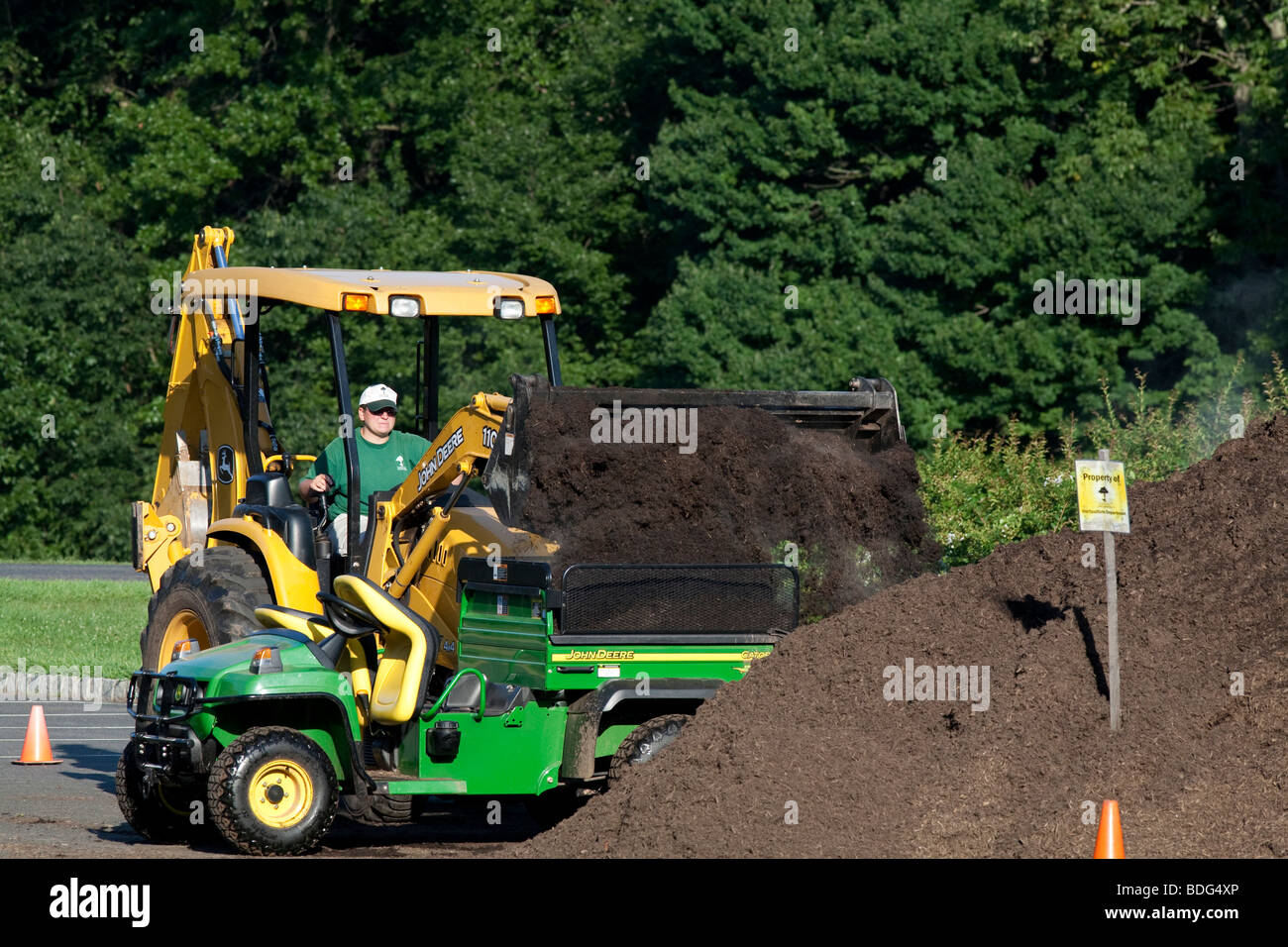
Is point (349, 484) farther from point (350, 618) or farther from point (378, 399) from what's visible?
point (350, 618)

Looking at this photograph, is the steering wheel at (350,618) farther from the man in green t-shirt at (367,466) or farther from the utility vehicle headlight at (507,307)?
the utility vehicle headlight at (507,307)

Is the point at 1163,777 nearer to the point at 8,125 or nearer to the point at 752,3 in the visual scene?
the point at 752,3

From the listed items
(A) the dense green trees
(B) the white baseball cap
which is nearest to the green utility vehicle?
(B) the white baseball cap

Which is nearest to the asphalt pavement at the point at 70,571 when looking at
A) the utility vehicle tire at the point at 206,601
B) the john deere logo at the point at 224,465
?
the john deere logo at the point at 224,465

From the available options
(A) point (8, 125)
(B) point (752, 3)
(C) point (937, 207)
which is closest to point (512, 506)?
(C) point (937, 207)

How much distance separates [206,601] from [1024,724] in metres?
5.42

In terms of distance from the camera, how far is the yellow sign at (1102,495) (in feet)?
30.7

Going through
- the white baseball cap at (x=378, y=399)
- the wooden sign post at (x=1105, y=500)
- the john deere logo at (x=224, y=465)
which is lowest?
the wooden sign post at (x=1105, y=500)

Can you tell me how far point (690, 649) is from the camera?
10461mm

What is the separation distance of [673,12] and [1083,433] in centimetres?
1306

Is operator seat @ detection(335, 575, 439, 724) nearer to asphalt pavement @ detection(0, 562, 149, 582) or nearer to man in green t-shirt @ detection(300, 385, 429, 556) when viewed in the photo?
man in green t-shirt @ detection(300, 385, 429, 556)

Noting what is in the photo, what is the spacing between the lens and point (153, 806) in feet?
36.6

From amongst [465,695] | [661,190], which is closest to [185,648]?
[465,695]

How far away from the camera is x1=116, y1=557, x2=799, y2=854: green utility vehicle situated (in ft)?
33.4
